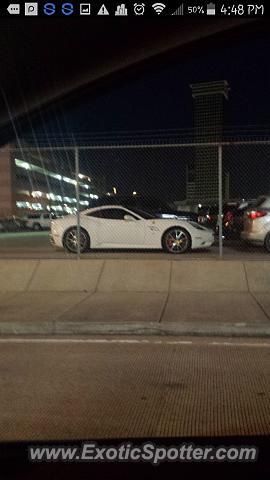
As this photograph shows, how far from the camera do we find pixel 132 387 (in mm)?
5848

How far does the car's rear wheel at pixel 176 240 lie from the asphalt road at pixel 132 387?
5641mm

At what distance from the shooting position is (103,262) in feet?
40.1

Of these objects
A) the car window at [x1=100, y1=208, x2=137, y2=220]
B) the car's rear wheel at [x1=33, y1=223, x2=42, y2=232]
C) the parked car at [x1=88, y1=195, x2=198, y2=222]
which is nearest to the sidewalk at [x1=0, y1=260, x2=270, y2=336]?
the car window at [x1=100, y1=208, x2=137, y2=220]

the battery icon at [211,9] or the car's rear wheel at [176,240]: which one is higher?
the battery icon at [211,9]

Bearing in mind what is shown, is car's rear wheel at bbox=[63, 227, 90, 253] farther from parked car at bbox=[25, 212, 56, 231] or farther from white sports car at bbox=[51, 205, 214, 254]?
parked car at bbox=[25, 212, 56, 231]

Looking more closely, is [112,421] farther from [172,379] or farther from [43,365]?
[43,365]

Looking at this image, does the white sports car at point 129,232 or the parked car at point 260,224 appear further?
the parked car at point 260,224

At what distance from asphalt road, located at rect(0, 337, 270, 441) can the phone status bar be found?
598 cm

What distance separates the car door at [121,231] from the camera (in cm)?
1359

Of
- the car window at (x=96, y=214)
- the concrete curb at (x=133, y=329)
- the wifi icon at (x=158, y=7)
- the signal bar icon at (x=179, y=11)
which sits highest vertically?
the signal bar icon at (x=179, y=11)

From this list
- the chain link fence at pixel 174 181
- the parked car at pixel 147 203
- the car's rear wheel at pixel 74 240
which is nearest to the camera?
the chain link fence at pixel 174 181

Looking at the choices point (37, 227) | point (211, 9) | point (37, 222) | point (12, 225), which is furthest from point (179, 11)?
point (37, 222)

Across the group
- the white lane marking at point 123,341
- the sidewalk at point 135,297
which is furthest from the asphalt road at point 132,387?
the sidewalk at point 135,297

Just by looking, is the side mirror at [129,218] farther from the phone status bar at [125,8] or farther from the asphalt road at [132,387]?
the asphalt road at [132,387]
